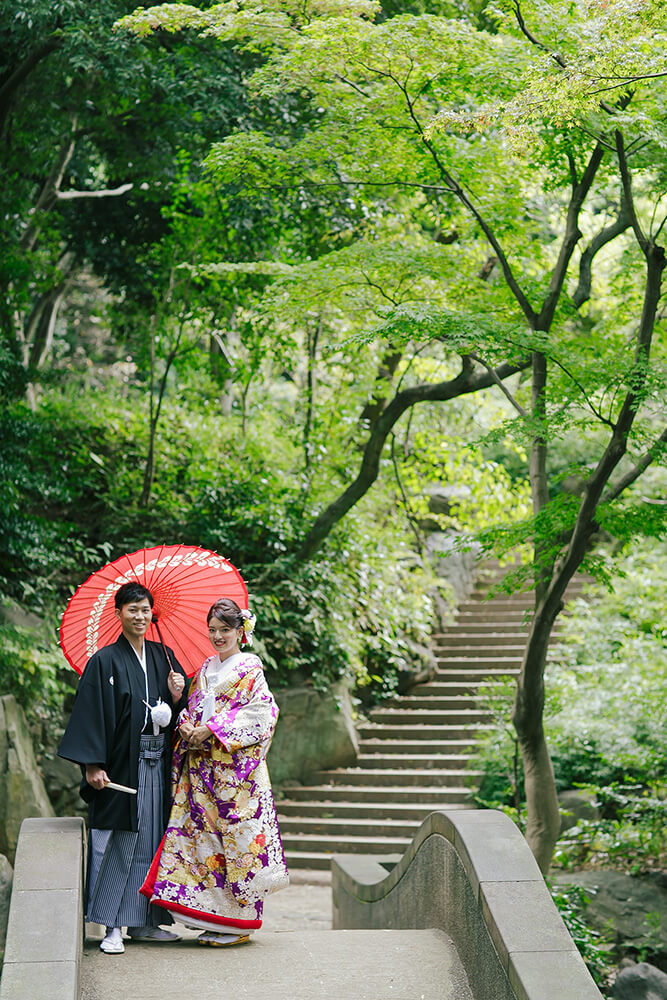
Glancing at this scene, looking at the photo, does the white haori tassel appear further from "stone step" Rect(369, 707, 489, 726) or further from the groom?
"stone step" Rect(369, 707, 489, 726)

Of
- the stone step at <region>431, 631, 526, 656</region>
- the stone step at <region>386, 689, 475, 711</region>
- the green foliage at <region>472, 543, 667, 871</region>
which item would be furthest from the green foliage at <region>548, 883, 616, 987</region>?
the stone step at <region>431, 631, 526, 656</region>

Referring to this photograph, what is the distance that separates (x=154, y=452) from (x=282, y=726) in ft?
12.4

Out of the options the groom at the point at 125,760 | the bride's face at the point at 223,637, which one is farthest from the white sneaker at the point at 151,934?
the bride's face at the point at 223,637

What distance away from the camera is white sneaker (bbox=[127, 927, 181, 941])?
14.9ft

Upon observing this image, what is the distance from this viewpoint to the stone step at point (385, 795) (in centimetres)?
1081

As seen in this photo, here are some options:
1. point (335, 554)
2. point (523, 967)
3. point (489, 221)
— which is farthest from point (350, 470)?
point (523, 967)

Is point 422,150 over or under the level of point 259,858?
over

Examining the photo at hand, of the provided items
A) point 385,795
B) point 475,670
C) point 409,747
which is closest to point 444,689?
point 475,670

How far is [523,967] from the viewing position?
134 inches

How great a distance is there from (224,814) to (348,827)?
6.24m

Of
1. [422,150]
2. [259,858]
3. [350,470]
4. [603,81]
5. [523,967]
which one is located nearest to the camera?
[523,967]

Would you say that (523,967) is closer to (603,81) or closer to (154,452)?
(603,81)

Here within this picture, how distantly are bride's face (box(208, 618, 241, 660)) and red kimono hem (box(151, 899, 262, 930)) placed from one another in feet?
3.66

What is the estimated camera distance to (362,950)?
438 centimetres
